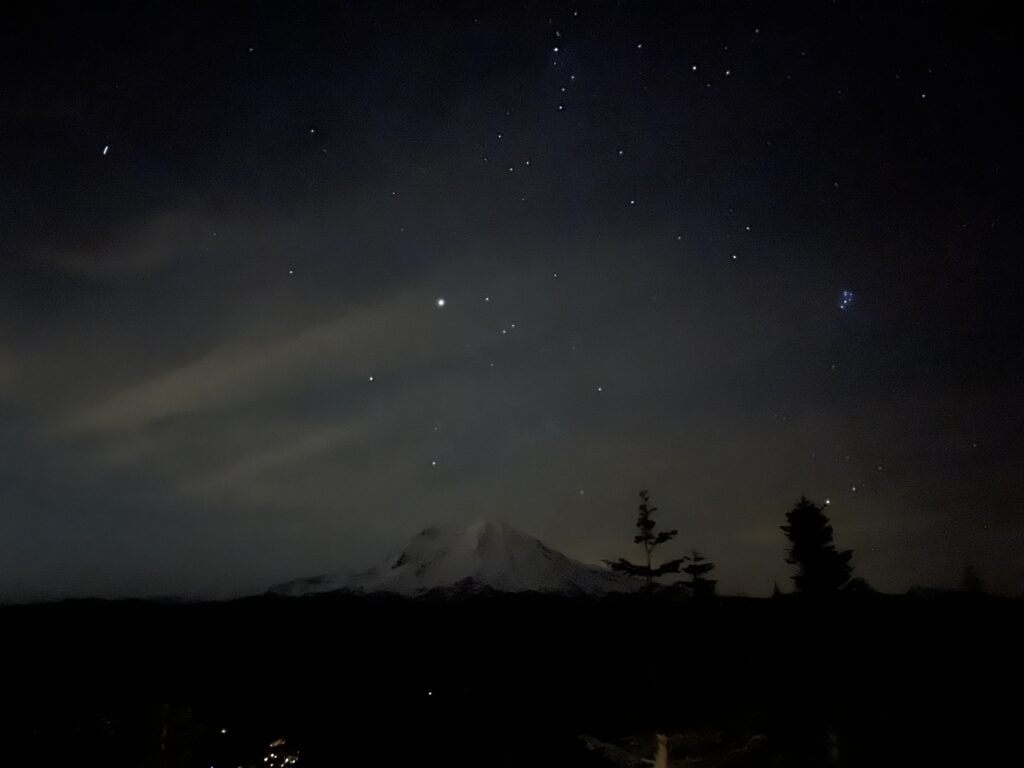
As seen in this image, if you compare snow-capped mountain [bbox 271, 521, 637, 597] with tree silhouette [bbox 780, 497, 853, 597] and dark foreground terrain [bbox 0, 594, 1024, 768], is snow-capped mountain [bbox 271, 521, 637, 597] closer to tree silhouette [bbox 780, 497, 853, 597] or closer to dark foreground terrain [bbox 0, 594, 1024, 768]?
dark foreground terrain [bbox 0, 594, 1024, 768]

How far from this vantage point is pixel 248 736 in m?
29.2

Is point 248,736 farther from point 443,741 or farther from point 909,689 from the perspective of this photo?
point 909,689

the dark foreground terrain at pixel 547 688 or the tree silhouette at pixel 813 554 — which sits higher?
the tree silhouette at pixel 813 554

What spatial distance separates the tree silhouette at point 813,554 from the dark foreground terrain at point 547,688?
1.32 meters

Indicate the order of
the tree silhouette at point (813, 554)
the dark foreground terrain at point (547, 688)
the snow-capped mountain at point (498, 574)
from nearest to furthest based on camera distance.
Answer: the dark foreground terrain at point (547, 688)
the tree silhouette at point (813, 554)
the snow-capped mountain at point (498, 574)

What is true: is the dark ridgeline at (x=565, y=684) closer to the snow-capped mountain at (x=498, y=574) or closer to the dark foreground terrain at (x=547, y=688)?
the dark foreground terrain at (x=547, y=688)

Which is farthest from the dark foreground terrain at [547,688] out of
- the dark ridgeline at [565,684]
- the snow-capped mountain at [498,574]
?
the snow-capped mountain at [498,574]

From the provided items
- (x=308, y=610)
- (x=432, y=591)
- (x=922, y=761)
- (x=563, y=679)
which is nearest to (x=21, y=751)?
(x=922, y=761)

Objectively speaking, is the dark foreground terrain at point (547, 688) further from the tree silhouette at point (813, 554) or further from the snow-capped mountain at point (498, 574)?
the snow-capped mountain at point (498, 574)

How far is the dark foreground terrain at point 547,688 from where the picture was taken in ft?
52.4

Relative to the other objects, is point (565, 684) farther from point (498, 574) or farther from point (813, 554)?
point (498, 574)

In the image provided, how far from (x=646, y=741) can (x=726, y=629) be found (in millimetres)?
25861

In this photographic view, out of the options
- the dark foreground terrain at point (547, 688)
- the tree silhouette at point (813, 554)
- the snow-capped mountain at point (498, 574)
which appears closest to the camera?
the dark foreground terrain at point (547, 688)

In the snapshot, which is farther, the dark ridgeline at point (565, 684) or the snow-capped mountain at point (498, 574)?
the snow-capped mountain at point (498, 574)
